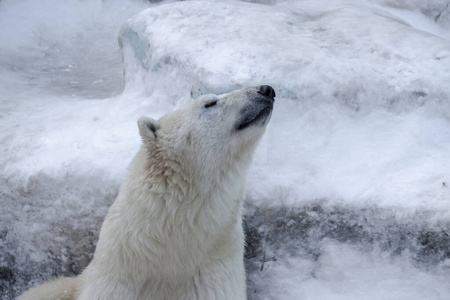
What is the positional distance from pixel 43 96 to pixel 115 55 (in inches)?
79.2

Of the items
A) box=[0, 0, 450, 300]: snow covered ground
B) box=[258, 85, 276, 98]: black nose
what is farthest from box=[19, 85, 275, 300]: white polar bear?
box=[0, 0, 450, 300]: snow covered ground

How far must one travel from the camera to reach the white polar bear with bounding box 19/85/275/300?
297 cm

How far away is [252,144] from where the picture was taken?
3.09 meters

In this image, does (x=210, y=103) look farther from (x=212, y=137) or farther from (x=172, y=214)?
(x=172, y=214)

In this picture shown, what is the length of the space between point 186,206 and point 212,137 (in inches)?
17.9

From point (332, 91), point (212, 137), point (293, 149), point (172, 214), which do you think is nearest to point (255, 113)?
point (212, 137)

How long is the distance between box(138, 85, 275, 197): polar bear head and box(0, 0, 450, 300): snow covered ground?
2.66 feet

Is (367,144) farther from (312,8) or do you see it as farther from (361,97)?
(312,8)

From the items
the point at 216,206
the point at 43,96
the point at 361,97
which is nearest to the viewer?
the point at 216,206

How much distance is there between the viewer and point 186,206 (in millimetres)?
2955

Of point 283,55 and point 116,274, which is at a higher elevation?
point 283,55

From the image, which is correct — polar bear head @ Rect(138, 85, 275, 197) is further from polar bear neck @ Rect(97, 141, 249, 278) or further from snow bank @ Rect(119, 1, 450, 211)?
snow bank @ Rect(119, 1, 450, 211)

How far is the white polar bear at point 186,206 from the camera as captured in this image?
2.97m

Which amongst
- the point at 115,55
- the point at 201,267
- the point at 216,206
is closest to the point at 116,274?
the point at 201,267
